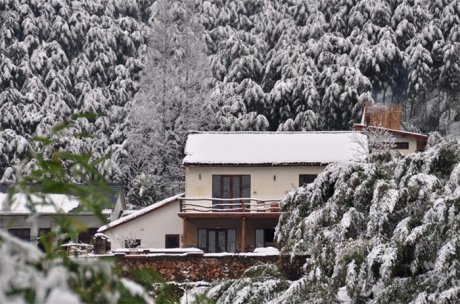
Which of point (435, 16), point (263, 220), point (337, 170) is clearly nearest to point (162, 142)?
point (263, 220)

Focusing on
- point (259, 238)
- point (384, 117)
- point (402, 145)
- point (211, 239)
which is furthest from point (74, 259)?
point (384, 117)

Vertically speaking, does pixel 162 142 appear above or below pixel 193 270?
above

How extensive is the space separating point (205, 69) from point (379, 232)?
35.2 metres

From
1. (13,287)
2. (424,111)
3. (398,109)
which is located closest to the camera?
(13,287)

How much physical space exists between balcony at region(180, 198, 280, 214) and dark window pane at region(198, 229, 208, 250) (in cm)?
77

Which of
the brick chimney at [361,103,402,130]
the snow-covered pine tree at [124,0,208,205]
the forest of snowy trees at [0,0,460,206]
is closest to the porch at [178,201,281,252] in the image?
the brick chimney at [361,103,402,130]

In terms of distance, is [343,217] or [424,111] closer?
[343,217]

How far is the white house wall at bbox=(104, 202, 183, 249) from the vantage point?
30266 mm

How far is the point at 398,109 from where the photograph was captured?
37.8 m

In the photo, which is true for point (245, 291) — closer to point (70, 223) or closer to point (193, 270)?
point (193, 270)

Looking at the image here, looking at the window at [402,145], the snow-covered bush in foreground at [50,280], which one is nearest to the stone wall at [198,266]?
the window at [402,145]

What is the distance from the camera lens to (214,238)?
30062 mm

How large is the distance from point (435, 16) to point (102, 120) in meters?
21.2

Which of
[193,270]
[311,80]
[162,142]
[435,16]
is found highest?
[435,16]
